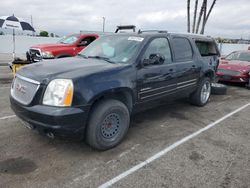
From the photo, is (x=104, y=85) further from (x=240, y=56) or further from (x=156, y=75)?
(x=240, y=56)

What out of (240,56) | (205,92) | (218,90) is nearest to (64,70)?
(205,92)

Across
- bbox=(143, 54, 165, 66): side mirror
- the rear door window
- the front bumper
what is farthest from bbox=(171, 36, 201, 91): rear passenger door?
the front bumper

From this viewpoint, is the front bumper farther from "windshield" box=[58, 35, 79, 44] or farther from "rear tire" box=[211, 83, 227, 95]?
"windshield" box=[58, 35, 79, 44]

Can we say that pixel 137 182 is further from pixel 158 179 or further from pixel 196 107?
pixel 196 107

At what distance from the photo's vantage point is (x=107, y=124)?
11.4 ft

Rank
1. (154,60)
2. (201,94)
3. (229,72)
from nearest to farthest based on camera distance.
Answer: (154,60) < (201,94) < (229,72)

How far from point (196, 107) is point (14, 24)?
9424 millimetres

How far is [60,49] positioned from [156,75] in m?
6.13

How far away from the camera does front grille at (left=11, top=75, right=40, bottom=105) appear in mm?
3076

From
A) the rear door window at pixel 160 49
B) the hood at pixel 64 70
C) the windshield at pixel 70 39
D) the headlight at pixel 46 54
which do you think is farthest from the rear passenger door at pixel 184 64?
the windshield at pixel 70 39

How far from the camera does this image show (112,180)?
2768 millimetres

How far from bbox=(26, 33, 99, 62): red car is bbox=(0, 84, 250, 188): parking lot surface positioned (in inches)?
175

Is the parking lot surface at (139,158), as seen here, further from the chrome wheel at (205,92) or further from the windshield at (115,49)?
the windshield at (115,49)

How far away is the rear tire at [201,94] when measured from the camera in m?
5.78
